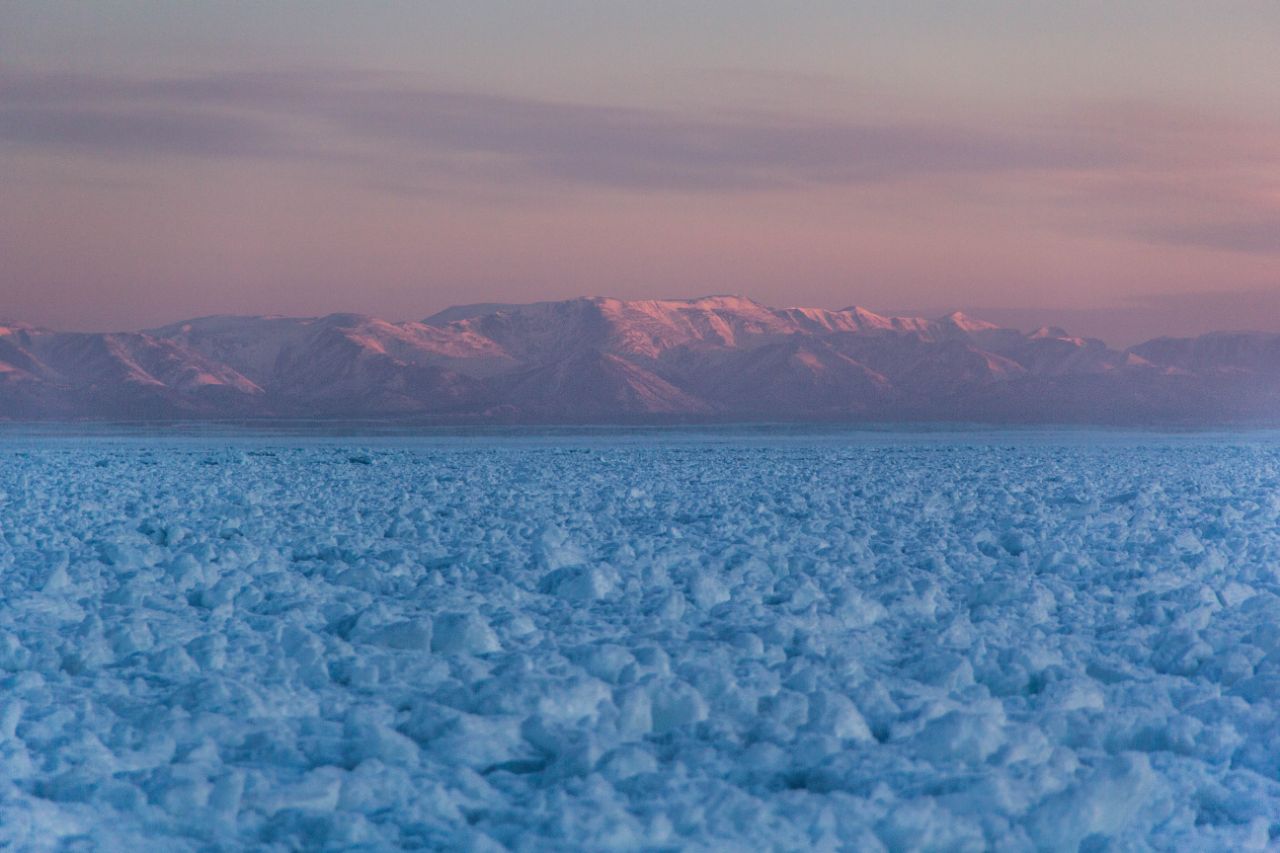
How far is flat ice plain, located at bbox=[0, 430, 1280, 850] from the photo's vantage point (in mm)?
3529

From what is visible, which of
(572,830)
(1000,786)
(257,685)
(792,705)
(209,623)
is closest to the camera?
(572,830)

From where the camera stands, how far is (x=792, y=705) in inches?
171

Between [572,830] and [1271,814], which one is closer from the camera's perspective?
[572,830]

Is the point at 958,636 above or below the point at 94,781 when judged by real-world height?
above

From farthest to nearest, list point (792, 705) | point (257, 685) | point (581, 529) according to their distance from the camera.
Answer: point (581, 529), point (257, 685), point (792, 705)

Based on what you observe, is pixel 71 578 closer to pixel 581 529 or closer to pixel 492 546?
pixel 492 546

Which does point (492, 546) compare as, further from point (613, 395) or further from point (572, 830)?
point (613, 395)

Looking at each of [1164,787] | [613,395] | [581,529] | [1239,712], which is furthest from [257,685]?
[613,395]

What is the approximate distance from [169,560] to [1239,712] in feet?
18.4

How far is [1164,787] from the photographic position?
147 inches

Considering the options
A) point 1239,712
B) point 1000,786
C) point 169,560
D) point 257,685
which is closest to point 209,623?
point 257,685

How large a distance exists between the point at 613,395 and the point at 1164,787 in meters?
127

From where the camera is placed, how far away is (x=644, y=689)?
4.36 metres

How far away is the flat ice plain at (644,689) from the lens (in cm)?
353
